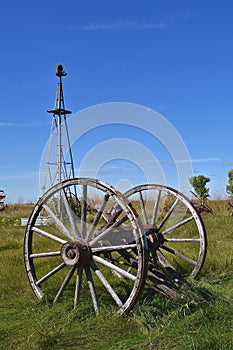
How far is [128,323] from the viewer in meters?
4.07

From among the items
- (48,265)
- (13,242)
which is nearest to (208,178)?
(13,242)

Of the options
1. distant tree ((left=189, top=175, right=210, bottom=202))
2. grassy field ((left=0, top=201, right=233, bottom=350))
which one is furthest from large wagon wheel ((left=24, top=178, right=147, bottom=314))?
distant tree ((left=189, top=175, right=210, bottom=202))

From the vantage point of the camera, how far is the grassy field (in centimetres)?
349

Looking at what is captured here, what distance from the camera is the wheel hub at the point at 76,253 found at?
181 inches

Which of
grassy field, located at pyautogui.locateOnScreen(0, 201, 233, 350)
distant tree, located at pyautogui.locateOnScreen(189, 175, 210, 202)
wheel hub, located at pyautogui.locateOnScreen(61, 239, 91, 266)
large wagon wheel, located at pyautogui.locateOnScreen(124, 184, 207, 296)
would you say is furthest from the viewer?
distant tree, located at pyautogui.locateOnScreen(189, 175, 210, 202)

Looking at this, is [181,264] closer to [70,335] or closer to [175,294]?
[175,294]

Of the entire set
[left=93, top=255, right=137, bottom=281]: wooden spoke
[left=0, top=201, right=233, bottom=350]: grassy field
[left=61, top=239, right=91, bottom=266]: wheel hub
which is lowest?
[left=0, top=201, right=233, bottom=350]: grassy field

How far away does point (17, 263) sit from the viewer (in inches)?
273

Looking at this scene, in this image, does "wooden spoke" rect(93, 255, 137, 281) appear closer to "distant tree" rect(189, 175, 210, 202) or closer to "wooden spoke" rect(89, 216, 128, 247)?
"wooden spoke" rect(89, 216, 128, 247)

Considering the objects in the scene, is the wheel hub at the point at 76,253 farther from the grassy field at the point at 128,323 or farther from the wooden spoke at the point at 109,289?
the grassy field at the point at 128,323

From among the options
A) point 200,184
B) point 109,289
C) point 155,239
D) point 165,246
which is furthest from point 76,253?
point 200,184

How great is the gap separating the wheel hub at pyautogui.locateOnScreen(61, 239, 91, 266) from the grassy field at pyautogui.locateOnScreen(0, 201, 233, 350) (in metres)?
0.49

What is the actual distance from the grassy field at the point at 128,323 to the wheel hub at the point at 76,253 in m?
0.49

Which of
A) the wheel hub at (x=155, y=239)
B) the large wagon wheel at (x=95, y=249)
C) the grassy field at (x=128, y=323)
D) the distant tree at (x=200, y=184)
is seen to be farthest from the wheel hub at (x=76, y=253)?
the distant tree at (x=200, y=184)
